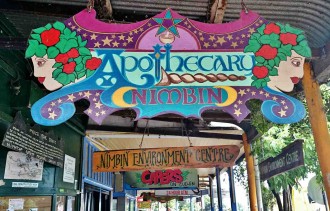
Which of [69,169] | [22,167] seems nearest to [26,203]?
[22,167]

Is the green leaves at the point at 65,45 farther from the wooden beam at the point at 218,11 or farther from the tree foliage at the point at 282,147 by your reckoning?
the tree foliage at the point at 282,147

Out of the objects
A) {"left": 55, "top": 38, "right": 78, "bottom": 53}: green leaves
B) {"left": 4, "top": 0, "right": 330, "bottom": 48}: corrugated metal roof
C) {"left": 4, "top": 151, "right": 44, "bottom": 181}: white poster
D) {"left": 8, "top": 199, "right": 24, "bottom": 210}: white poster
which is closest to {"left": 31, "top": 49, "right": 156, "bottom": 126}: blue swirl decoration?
{"left": 55, "top": 38, "right": 78, "bottom": 53}: green leaves

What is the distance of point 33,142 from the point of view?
3539mm

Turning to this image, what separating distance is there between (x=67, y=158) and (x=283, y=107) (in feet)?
12.5

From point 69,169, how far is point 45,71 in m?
3.18

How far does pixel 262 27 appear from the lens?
250 cm

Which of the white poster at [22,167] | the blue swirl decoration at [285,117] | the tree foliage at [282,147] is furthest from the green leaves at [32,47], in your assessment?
the tree foliage at [282,147]

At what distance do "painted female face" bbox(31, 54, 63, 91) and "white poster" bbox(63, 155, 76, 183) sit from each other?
2.93 metres

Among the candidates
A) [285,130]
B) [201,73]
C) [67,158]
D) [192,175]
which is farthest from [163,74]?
Result: [192,175]

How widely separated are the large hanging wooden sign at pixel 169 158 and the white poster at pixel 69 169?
1.32 feet

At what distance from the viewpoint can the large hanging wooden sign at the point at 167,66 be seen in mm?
2281

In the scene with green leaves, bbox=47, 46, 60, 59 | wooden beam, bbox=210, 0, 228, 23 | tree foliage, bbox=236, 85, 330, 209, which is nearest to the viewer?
green leaves, bbox=47, 46, 60, 59

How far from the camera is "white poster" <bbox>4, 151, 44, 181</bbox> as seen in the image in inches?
131

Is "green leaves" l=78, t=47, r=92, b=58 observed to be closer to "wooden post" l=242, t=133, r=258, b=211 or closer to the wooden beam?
the wooden beam
